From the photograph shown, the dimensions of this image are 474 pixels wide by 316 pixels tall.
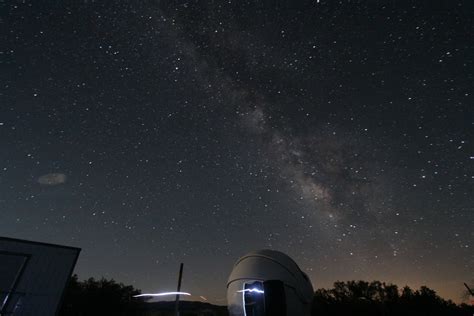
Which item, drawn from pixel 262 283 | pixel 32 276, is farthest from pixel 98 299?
pixel 262 283

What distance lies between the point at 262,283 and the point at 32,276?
11.9 metres

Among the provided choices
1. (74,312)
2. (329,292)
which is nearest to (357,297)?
(329,292)

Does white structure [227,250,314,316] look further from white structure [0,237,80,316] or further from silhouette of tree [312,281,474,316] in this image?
silhouette of tree [312,281,474,316]

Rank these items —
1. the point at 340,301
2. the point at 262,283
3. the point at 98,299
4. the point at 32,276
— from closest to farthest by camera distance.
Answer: the point at 262,283 < the point at 32,276 < the point at 98,299 < the point at 340,301

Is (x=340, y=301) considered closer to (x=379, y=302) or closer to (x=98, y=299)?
(x=379, y=302)

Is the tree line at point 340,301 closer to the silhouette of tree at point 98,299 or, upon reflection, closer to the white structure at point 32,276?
the silhouette of tree at point 98,299

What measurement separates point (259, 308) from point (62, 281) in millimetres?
11268

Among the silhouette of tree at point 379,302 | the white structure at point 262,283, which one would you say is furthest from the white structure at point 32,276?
the silhouette of tree at point 379,302

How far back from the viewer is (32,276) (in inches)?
606

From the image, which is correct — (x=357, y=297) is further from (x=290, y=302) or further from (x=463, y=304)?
(x=290, y=302)

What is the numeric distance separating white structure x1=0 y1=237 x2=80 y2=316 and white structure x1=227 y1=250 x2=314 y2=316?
938 centimetres

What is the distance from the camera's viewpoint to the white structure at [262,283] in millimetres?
12180

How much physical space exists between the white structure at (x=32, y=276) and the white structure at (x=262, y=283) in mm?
9377

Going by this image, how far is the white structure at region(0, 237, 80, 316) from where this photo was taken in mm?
14742
